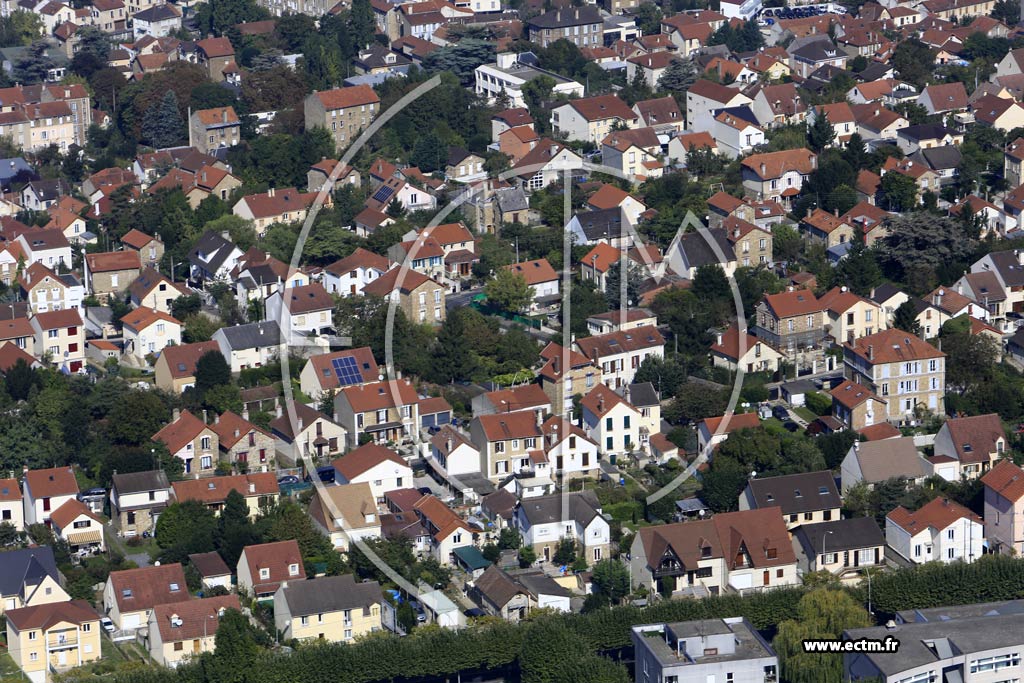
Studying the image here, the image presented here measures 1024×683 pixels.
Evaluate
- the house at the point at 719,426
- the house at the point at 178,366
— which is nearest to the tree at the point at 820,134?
the house at the point at 719,426

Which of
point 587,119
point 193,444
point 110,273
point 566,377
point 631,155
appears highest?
point 587,119

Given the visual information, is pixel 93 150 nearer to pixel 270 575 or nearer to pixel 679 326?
pixel 679 326

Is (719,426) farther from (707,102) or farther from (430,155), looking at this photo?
(707,102)

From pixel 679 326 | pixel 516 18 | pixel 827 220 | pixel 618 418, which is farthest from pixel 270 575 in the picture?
pixel 516 18

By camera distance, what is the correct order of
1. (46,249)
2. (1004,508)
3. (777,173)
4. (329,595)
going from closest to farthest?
(329,595)
(1004,508)
(46,249)
(777,173)

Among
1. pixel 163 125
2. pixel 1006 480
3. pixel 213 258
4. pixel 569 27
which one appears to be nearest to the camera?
pixel 1006 480

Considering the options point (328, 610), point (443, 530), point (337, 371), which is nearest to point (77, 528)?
point (328, 610)
